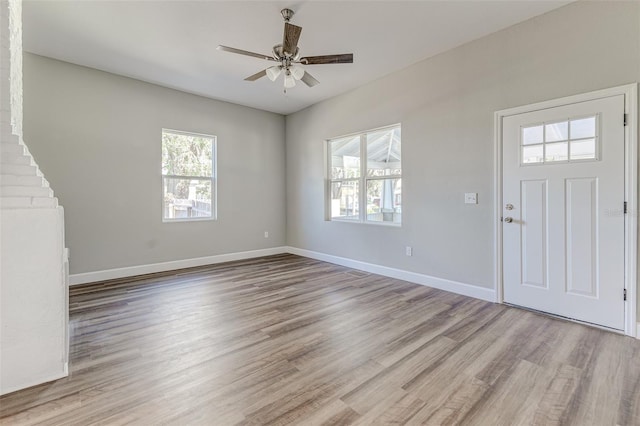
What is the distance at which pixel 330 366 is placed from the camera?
6.70ft

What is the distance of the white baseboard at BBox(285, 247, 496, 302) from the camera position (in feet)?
11.1

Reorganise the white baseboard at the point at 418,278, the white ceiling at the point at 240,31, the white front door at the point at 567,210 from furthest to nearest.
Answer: the white baseboard at the point at 418,278 → the white ceiling at the point at 240,31 → the white front door at the point at 567,210

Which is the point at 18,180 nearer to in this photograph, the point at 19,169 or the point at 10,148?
the point at 19,169

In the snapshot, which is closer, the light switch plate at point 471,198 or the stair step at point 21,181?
the stair step at point 21,181

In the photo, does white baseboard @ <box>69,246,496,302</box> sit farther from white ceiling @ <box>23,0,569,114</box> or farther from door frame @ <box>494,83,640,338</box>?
white ceiling @ <box>23,0,569,114</box>

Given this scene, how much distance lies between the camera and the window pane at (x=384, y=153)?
437 centimetres

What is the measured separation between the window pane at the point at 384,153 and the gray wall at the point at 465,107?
19 centimetres

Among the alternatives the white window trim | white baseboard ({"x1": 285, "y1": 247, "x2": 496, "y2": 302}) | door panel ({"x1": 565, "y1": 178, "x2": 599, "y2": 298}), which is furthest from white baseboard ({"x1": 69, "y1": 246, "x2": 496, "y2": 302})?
door panel ({"x1": 565, "y1": 178, "x2": 599, "y2": 298})

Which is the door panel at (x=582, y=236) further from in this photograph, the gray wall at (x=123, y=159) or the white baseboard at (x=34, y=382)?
the gray wall at (x=123, y=159)

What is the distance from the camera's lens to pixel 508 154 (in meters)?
3.13

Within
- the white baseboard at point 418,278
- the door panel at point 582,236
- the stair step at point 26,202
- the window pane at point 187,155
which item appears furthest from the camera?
the window pane at point 187,155

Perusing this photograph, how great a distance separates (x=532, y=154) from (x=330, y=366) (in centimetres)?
290

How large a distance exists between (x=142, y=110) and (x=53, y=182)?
→ 1582 mm

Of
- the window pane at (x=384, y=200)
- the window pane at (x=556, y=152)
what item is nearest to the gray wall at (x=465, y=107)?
the window pane at (x=384, y=200)
